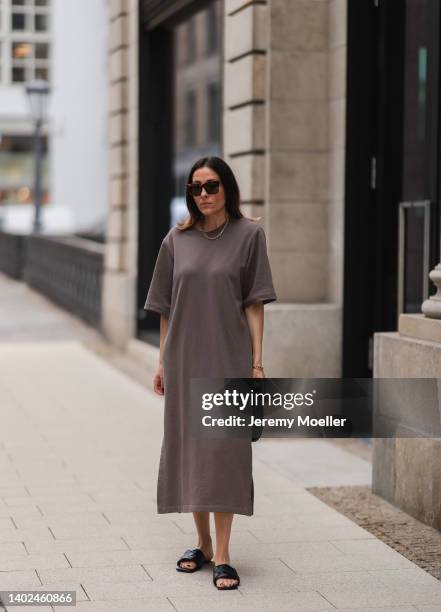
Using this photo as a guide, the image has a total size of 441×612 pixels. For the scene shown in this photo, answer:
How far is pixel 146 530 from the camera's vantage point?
21.6 feet

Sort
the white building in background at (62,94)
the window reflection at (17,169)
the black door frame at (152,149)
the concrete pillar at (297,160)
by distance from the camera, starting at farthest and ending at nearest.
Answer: the window reflection at (17,169), the white building in background at (62,94), the black door frame at (152,149), the concrete pillar at (297,160)

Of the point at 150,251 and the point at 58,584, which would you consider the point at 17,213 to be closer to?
the point at 150,251

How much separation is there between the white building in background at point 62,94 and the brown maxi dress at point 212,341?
5326 cm

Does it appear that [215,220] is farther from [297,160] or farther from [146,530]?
[297,160]

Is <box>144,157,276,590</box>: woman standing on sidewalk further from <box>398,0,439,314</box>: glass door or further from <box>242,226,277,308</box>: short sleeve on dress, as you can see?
<box>398,0,439,314</box>: glass door

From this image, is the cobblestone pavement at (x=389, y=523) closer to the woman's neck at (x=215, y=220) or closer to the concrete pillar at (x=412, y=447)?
the concrete pillar at (x=412, y=447)

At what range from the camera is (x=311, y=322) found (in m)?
10.3

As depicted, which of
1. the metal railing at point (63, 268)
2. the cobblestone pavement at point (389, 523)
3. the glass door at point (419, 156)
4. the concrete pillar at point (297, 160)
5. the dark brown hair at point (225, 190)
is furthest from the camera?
the metal railing at point (63, 268)

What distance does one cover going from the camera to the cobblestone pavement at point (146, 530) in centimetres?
543

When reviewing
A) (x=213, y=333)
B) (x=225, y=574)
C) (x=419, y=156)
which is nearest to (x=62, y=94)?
(x=419, y=156)

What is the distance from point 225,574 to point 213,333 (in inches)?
41.5

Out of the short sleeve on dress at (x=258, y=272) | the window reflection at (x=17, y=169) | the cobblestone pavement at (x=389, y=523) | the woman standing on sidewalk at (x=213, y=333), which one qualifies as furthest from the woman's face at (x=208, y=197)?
the window reflection at (x=17, y=169)

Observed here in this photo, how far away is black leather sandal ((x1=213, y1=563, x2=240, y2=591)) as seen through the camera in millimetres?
5490

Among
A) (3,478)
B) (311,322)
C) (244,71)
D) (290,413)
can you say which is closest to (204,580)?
(290,413)
